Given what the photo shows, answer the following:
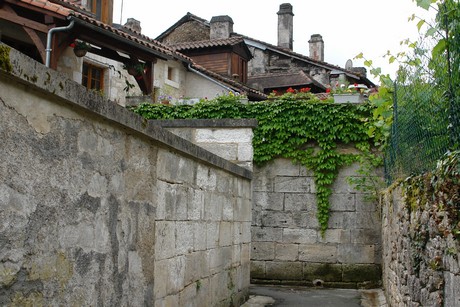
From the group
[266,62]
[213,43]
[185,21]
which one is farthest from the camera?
[185,21]

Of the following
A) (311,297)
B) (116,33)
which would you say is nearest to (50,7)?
(116,33)

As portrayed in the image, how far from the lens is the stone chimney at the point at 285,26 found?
31188mm

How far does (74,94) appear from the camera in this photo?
287 centimetres

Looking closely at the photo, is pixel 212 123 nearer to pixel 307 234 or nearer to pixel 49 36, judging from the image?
pixel 307 234

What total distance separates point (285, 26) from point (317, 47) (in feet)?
9.61

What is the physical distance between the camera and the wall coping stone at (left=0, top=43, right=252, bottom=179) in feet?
7.80

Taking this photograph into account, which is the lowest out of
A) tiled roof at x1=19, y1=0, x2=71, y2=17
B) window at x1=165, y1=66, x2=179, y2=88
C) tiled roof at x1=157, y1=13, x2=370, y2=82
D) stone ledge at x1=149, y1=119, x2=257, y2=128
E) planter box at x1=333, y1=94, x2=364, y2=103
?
stone ledge at x1=149, y1=119, x2=257, y2=128

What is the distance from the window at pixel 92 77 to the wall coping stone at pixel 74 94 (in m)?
12.2

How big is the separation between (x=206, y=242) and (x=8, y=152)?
3.51 metres

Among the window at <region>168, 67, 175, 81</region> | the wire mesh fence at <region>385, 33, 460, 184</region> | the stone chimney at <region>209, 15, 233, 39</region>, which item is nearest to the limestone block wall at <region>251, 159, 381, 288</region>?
the wire mesh fence at <region>385, 33, 460, 184</region>

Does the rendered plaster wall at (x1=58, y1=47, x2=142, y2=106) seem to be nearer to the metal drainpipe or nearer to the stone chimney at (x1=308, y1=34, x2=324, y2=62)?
the metal drainpipe

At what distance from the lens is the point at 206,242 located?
5.68 metres

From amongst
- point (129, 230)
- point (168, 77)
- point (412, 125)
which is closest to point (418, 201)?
point (412, 125)

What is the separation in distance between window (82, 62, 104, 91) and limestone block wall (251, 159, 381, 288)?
7265 mm
